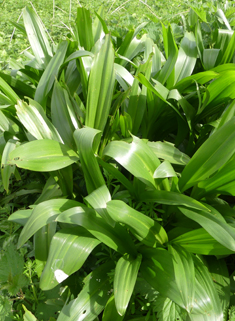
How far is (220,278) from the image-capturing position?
3.83ft

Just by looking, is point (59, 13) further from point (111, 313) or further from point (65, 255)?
point (111, 313)

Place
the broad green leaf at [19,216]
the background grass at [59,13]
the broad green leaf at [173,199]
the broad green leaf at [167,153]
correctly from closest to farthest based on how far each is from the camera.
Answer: the broad green leaf at [173,199] < the broad green leaf at [19,216] < the broad green leaf at [167,153] < the background grass at [59,13]

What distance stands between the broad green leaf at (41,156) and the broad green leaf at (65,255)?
0.90 ft

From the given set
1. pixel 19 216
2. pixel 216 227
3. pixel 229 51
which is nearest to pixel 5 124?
pixel 19 216

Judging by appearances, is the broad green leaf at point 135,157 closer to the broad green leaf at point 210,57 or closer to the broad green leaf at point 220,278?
the broad green leaf at point 220,278

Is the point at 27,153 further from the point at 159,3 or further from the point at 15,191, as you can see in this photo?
the point at 159,3

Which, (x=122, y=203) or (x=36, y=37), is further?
(x=36, y=37)

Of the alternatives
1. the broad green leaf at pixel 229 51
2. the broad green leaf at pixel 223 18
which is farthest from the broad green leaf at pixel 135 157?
the broad green leaf at pixel 223 18

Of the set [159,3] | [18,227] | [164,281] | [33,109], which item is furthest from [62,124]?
[159,3]

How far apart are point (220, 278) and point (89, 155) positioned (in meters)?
0.75

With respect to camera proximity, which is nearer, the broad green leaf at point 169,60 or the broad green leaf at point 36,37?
the broad green leaf at point 169,60

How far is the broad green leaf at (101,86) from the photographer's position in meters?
1.30

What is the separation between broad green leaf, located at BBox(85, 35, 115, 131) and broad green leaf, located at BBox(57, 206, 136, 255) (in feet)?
1.58

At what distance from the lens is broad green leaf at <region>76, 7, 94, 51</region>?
1.63 metres
